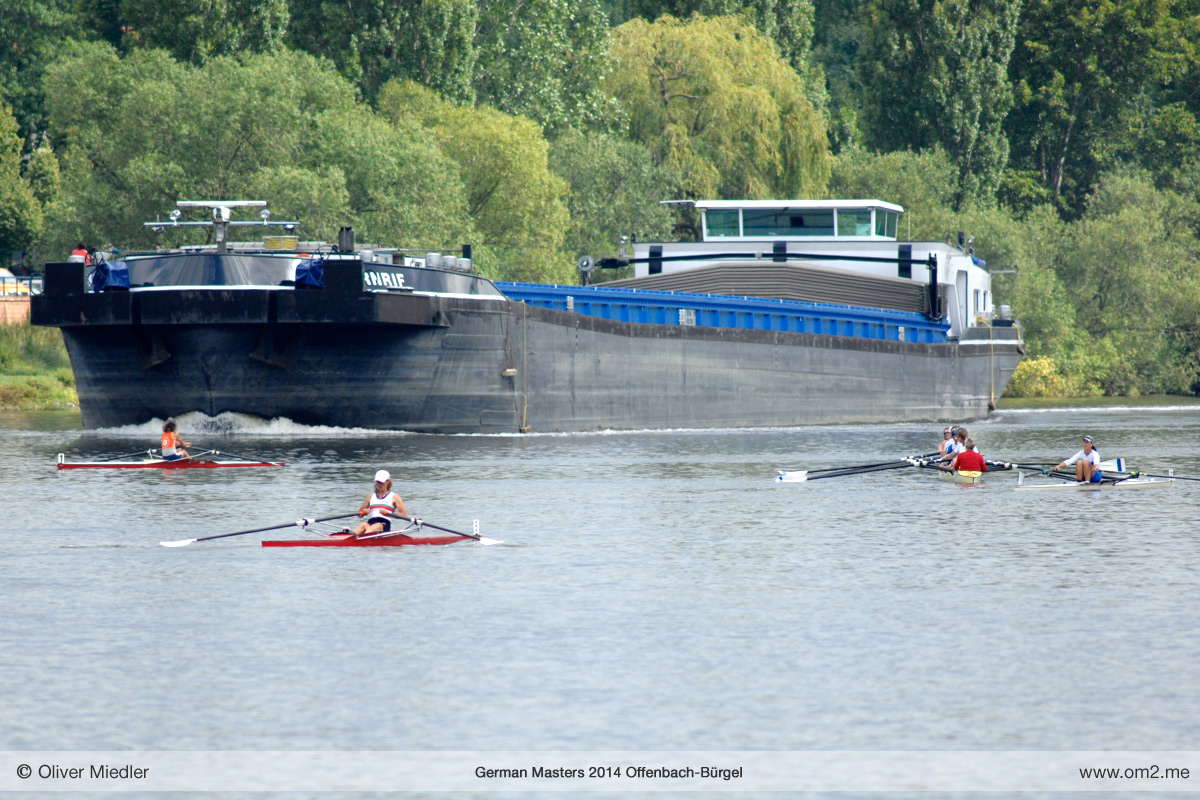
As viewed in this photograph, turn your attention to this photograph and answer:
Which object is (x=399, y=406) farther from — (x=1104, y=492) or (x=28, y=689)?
(x=28, y=689)

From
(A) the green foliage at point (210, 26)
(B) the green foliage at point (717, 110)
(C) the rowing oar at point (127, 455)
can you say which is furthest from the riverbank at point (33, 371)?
(B) the green foliage at point (717, 110)

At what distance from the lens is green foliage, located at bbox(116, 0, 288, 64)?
59500mm

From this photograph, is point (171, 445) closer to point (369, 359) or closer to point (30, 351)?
point (369, 359)

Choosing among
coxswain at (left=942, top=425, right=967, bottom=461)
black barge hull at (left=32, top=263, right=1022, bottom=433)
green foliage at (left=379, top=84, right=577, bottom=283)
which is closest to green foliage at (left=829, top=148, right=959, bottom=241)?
green foliage at (left=379, top=84, right=577, bottom=283)

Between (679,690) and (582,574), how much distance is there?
6.18 metres

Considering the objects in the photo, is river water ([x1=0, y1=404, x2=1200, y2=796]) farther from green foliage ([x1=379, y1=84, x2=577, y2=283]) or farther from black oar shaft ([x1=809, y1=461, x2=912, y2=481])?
green foliage ([x1=379, y1=84, x2=577, y2=283])

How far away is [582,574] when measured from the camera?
19297mm

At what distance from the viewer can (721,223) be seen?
60281mm

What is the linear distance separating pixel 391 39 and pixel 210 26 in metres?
8.11

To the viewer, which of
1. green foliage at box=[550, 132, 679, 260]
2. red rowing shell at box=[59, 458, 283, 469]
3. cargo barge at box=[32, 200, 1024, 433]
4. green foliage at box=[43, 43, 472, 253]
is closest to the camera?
red rowing shell at box=[59, 458, 283, 469]

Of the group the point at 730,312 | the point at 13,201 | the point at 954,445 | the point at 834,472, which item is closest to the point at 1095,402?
the point at 730,312

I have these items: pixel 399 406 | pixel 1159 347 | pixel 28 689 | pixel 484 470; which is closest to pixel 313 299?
pixel 399 406

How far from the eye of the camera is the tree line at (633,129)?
186ft

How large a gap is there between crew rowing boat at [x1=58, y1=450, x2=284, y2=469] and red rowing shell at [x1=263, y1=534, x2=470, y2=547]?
11.4 meters
